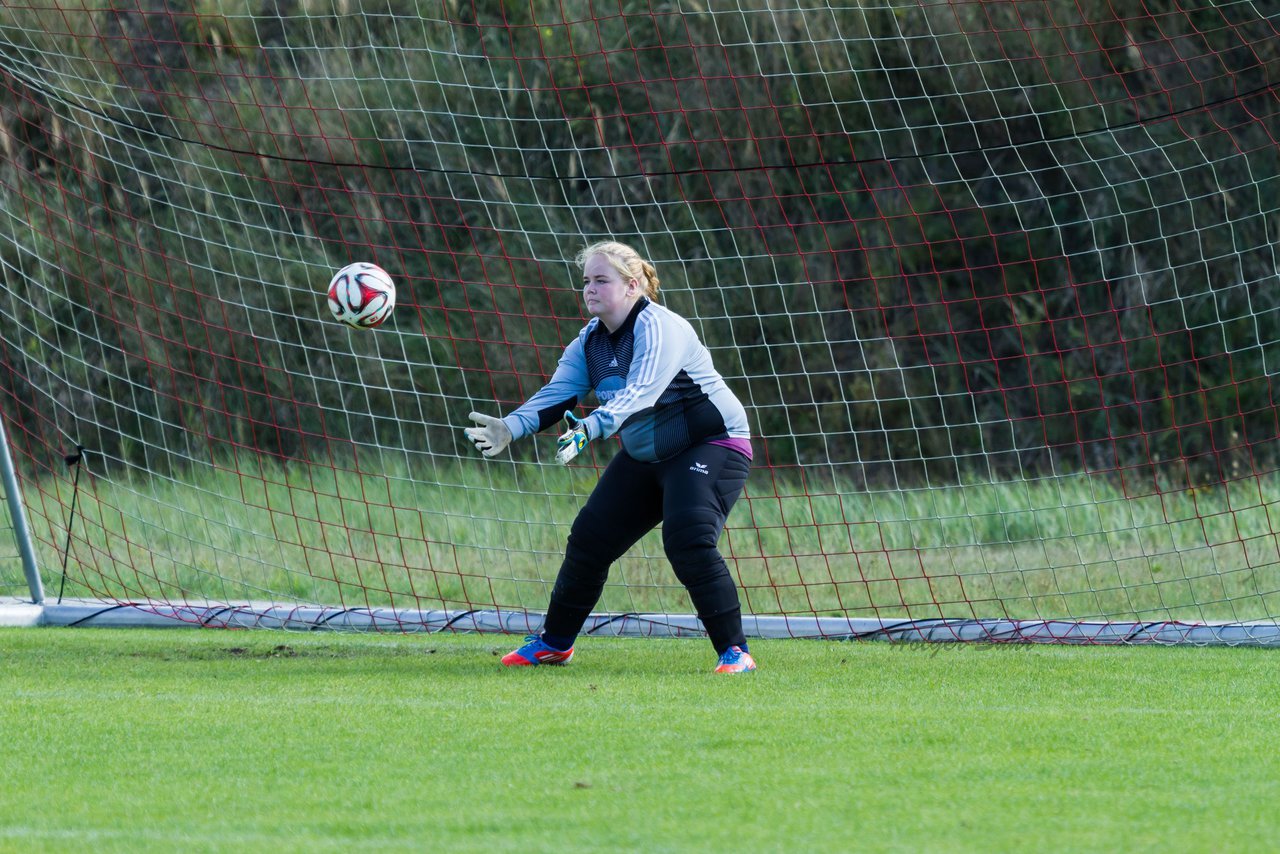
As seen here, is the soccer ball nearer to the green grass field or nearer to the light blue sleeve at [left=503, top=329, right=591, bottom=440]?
the light blue sleeve at [left=503, top=329, right=591, bottom=440]

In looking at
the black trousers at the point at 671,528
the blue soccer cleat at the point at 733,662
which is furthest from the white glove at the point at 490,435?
the blue soccer cleat at the point at 733,662

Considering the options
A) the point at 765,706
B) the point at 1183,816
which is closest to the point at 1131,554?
the point at 765,706

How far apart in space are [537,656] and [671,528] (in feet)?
2.72

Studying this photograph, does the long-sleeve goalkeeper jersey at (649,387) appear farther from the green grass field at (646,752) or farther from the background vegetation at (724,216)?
the background vegetation at (724,216)

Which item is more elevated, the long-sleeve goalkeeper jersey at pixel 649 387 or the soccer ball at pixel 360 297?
the soccer ball at pixel 360 297

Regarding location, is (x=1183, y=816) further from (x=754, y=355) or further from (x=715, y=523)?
(x=754, y=355)

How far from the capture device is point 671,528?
5918mm

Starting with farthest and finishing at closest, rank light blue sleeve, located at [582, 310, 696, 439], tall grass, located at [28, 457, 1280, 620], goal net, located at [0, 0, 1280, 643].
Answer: goal net, located at [0, 0, 1280, 643], tall grass, located at [28, 457, 1280, 620], light blue sleeve, located at [582, 310, 696, 439]

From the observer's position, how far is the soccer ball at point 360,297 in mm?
6574

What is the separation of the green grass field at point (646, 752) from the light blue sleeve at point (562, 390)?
37.7 inches

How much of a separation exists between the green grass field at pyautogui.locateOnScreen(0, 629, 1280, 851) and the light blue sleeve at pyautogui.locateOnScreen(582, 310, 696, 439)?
0.92 metres

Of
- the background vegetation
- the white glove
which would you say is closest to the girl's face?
the white glove

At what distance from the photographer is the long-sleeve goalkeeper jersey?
19.2ft

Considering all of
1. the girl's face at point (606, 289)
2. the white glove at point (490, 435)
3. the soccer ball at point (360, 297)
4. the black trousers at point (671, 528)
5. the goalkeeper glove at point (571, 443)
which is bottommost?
the black trousers at point (671, 528)
